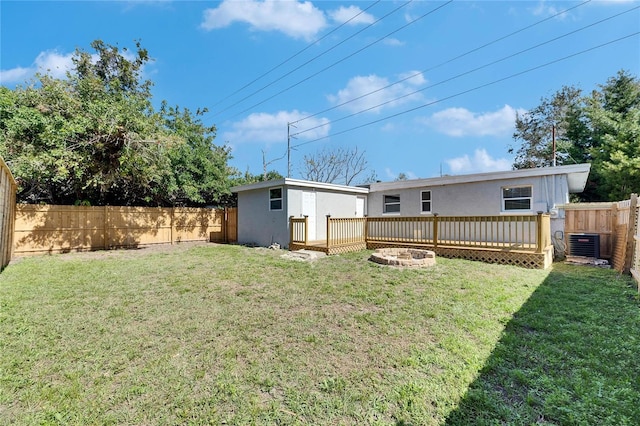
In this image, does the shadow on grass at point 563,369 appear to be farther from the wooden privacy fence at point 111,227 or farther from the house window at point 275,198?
the wooden privacy fence at point 111,227

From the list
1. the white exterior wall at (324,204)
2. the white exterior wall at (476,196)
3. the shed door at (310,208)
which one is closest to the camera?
the white exterior wall at (476,196)

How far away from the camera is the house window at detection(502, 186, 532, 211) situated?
31.4 feet

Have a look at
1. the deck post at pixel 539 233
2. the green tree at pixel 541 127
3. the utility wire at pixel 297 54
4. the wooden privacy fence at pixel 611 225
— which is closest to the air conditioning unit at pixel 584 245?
the wooden privacy fence at pixel 611 225

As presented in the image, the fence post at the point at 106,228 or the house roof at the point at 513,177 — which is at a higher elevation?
the house roof at the point at 513,177

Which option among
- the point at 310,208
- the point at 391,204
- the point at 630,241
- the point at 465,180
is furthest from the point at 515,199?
the point at 310,208

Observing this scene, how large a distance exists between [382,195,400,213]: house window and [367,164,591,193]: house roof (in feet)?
1.60

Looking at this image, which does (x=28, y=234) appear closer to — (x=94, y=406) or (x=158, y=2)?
(x=158, y=2)

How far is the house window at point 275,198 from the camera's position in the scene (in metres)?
11.3

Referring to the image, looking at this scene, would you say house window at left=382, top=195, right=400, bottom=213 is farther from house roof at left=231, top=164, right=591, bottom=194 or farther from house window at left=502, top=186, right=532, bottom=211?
house window at left=502, top=186, right=532, bottom=211

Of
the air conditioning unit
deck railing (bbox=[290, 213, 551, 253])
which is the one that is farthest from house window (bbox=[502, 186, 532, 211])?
the air conditioning unit

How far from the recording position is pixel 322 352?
123 inches

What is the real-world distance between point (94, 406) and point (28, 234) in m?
11.1

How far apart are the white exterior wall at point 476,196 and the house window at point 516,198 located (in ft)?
Result: 0.46

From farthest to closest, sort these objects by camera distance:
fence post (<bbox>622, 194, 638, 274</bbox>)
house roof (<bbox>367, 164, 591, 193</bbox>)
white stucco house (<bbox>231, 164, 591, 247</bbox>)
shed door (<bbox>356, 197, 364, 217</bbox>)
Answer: shed door (<bbox>356, 197, 364, 217</bbox>) < white stucco house (<bbox>231, 164, 591, 247</bbox>) < house roof (<bbox>367, 164, 591, 193</bbox>) < fence post (<bbox>622, 194, 638, 274</bbox>)
